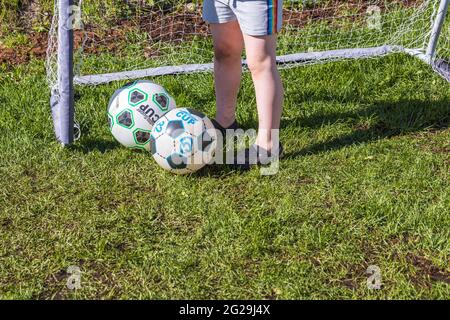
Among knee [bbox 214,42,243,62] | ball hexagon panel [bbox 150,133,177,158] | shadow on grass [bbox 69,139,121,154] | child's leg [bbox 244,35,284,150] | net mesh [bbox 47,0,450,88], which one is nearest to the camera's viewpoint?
child's leg [bbox 244,35,284,150]

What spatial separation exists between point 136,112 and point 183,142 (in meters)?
0.37

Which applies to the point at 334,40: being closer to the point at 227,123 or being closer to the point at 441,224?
the point at 227,123

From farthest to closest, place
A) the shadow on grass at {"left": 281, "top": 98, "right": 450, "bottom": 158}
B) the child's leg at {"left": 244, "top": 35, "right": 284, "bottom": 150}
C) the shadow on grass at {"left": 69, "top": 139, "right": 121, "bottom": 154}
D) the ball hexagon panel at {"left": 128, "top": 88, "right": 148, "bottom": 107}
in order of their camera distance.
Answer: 1. the shadow on grass at {"left": 281, "top": 98, "right": 450, "bottom": 158}
2. the shadow on grass at {"left": 69, "top": 139, "right": 121, "bottom": 154}
3. the ball hexagon panel at {"left": 128, "top": 88, "right": 148, "bottom": 107}
4. the child's leg at {"left": 244, "top": 35, "right": 284, "bottom": 150}

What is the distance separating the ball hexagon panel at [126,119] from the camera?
383 centimetres

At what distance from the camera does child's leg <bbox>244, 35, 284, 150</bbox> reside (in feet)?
11.5

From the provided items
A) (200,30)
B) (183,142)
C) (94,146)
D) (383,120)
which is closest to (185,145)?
(183,142)

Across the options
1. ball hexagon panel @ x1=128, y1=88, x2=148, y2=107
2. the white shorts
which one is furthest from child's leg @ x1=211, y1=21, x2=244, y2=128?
ball hexagon panel @ x1=128, y1=88, x2=148, y2=107

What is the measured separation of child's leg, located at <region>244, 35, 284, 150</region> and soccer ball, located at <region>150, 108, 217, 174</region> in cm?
27

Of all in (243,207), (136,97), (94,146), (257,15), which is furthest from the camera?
(94,146)

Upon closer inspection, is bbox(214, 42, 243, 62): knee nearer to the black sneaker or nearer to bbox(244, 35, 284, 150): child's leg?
bbox(244, 35, 284, 150): child's leg

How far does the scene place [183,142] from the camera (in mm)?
3615

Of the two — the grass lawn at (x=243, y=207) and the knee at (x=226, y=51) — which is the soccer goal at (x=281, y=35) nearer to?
the grass lawn at (x=243, y=207)

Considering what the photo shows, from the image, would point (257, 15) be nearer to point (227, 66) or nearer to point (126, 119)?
point (227, 66)

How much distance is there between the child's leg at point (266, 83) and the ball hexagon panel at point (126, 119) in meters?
0.66
